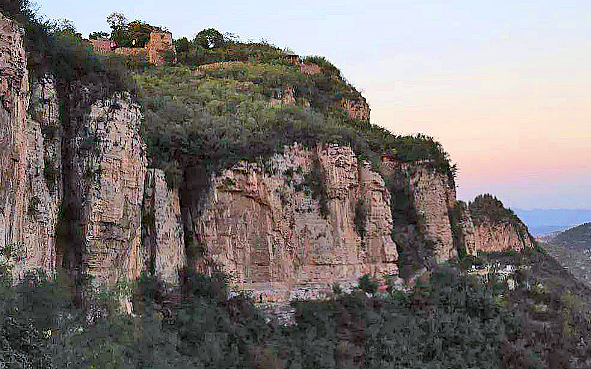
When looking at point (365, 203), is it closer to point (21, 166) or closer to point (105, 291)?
point (105, 291)

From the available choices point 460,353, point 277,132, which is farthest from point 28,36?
point 460,353

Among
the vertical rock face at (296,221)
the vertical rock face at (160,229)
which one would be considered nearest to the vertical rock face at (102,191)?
the vertical rock face at (160,229)

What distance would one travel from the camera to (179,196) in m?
21.8

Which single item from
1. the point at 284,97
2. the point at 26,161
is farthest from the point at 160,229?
the point at 284,97

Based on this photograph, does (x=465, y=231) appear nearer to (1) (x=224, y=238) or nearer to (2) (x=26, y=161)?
(1) (x=224, y=238)

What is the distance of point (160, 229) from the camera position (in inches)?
781

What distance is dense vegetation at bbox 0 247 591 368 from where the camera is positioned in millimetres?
13047

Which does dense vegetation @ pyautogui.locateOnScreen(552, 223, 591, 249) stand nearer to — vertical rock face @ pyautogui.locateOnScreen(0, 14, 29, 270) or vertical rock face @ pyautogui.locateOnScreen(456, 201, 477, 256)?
vertical rock face @ pyautogui.locateOnScreen(456, 201, 477, 256)

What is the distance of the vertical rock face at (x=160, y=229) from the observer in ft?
63.9

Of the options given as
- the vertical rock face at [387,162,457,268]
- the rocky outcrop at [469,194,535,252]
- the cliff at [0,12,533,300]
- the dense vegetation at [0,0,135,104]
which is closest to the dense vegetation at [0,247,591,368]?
the cliff at [0,12,533,300]

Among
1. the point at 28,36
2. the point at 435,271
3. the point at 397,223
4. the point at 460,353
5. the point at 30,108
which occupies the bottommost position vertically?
the point at 460,353

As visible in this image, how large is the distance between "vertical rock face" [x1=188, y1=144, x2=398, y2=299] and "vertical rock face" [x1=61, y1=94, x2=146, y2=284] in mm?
4628

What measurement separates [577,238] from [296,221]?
78219 millimetres

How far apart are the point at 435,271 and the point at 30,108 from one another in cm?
1702
